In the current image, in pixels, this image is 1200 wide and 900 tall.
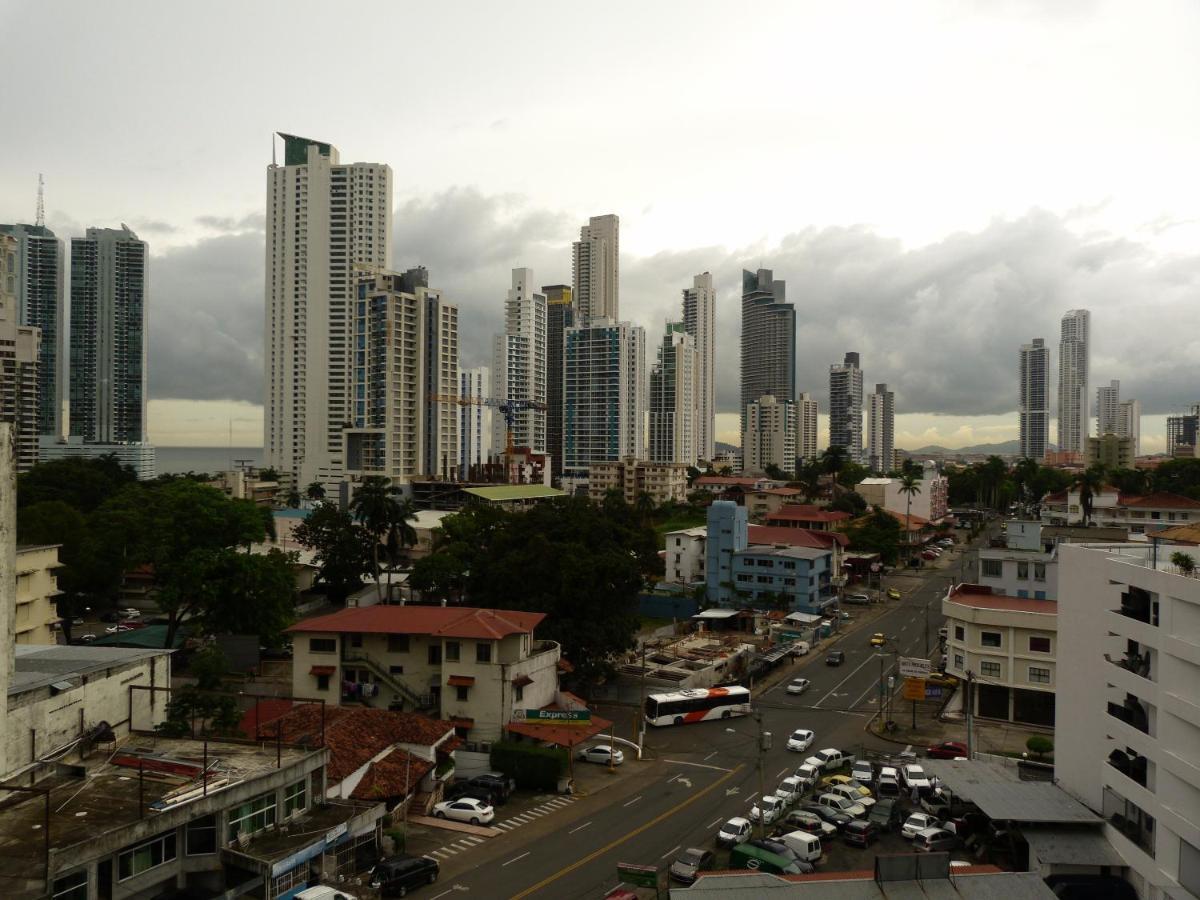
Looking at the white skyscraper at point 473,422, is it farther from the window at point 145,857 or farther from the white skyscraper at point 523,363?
the window at point 145,857

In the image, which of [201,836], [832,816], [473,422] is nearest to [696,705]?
[832,816]

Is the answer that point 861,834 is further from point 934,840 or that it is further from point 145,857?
point 145,857

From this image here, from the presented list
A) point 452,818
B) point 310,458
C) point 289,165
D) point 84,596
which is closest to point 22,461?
point 310,458

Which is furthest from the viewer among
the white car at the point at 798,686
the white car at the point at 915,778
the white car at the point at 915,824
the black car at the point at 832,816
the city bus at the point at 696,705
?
the white car at the point at 798,686

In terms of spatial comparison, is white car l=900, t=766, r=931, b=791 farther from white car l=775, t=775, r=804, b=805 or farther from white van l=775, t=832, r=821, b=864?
white van l=775, t=832, r=821, b=864

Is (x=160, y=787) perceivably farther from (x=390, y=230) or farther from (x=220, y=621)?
(x=390, y=230)

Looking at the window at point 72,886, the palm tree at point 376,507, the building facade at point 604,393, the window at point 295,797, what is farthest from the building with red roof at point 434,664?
the building facade at point 604,393

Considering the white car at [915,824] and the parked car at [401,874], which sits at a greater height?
the parked car at [401,874]
